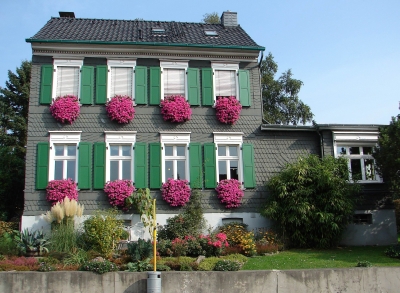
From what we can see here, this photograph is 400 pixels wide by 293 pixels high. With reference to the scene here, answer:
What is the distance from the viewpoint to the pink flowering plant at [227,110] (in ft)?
60.7

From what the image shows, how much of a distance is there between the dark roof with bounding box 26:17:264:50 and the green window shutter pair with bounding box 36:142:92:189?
170 inches

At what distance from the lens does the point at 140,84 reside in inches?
729

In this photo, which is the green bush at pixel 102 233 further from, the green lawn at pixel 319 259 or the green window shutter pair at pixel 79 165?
the green lawn at pixel 319 259

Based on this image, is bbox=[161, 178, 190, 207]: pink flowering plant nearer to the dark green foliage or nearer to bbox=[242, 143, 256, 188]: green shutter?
bbox=[242, 143, 256, 188]: green shutter

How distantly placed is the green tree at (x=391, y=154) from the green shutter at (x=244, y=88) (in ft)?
17.9

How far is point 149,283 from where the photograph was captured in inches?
452

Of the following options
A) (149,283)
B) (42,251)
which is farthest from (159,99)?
(149,283)

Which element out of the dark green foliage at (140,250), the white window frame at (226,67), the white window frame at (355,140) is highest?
the white window frame at (226,67)

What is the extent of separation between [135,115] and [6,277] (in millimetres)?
8452

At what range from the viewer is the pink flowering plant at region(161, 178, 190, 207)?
1734cm

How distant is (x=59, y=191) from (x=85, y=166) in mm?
1361

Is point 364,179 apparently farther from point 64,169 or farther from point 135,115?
point 64,169

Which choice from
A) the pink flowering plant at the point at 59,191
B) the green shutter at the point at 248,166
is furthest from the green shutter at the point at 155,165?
the green shutter at the point at 248,166

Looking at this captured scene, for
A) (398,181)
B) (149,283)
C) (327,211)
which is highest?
(398,181)
